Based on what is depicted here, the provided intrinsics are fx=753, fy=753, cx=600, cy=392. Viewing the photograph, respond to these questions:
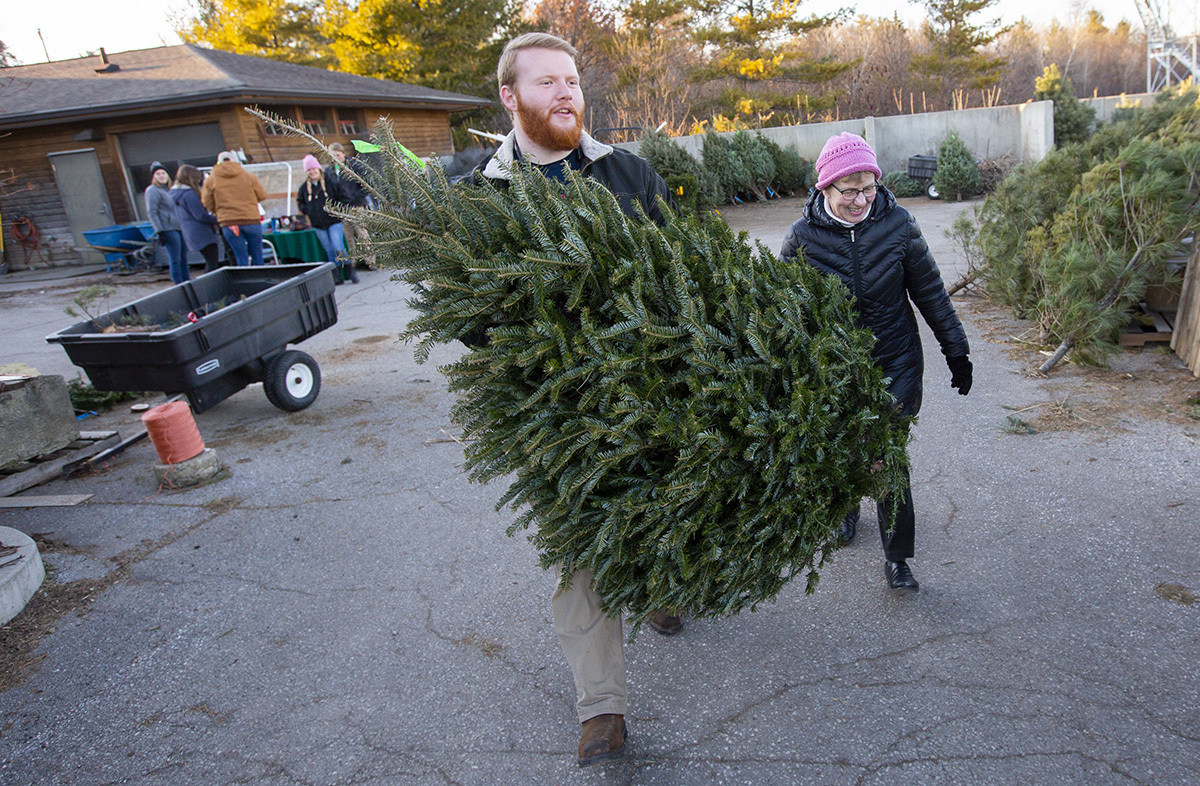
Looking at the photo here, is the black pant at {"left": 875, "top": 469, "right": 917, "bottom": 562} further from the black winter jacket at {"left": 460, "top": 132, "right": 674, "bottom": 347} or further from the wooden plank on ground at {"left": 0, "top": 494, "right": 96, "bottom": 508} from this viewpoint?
the wooden plank on ground at {"left": 0, "top": 494, "right": 96, "bottom": 508}

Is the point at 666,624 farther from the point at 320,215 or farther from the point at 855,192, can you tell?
the point at 320,215

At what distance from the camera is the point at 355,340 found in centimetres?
903

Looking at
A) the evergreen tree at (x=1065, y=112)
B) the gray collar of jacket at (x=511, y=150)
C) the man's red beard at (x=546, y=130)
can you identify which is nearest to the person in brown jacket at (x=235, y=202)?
the gray collar of jacket at (x=511, y=150)

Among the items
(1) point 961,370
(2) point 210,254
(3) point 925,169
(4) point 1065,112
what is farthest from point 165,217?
(4) point 1065,112

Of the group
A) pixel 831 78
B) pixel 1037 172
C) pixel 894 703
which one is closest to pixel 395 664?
pixel 894 703

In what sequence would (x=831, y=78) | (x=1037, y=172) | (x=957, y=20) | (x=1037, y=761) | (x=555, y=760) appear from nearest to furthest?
(x=1037, y=761) → (x=555, y=760) → (x=1037, y=172) → (x=831, y=78) → (x=957, y=20)

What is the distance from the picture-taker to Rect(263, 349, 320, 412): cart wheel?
20.8ft

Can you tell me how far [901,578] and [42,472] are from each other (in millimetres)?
5696

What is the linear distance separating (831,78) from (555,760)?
1194 inches

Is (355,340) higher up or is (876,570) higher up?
(355,340)

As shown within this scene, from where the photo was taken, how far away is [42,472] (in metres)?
5.37

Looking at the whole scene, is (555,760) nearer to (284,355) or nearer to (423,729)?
(423,729)

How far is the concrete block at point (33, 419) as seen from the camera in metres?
4.98

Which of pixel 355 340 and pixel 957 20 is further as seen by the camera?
pixel 957 20
